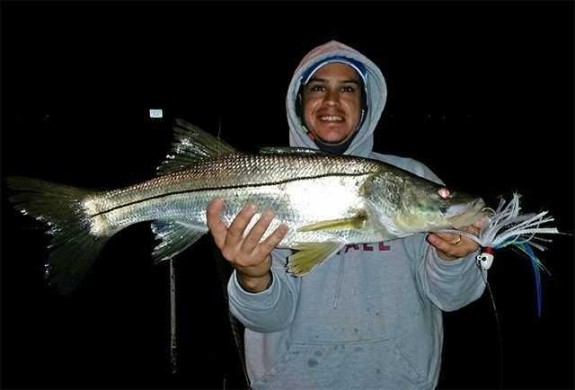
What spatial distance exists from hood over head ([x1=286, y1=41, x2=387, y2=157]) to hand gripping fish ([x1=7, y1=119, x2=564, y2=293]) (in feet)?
1.81

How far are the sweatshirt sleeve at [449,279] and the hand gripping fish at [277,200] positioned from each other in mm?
178

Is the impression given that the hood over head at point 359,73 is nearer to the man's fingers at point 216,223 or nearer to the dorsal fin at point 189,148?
the dorsal fin at point 189,148

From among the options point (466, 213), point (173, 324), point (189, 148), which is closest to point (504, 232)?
point (466, 213)

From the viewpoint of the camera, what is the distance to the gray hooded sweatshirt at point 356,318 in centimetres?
226

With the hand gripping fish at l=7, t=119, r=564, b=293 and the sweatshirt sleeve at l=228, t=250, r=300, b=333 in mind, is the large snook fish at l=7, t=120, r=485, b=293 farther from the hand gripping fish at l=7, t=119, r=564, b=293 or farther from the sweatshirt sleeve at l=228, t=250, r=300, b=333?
the sweatshirt sleeve at l=228, t=250, r=300, b=333

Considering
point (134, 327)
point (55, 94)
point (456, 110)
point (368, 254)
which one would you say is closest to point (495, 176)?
point (134, 327)

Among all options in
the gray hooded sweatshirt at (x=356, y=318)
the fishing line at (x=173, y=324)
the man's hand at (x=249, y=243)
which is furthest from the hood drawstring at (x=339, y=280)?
the fishing line at (x=173, y=324)

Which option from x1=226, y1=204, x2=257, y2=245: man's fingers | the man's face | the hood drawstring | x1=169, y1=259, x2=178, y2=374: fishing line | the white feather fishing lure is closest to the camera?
the white feather fishing lure

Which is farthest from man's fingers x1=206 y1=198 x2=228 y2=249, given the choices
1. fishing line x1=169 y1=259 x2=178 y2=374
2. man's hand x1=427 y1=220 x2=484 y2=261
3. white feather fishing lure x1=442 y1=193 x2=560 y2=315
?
fishing line x1=169 y1=259 x2=178 y2=374

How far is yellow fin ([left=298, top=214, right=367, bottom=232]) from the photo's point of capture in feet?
7.27

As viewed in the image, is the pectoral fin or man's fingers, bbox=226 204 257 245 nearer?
man's fingers, bbox=226 204 257 245

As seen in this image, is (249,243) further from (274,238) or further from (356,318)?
(356,318)

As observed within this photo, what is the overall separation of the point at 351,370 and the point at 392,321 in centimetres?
32

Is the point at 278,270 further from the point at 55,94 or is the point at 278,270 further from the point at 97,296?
the point at 55,94
